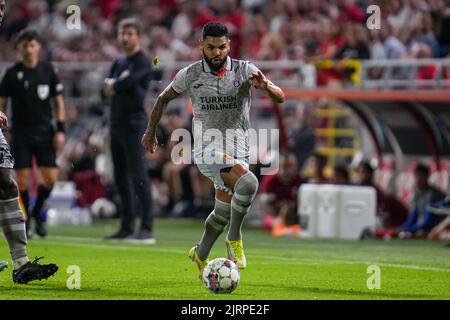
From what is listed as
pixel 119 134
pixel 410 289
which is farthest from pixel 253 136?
pixel 410 289

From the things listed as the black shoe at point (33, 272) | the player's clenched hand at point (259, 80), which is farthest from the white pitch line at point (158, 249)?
the black shoe at point (33, 272)

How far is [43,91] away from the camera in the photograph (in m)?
14.7

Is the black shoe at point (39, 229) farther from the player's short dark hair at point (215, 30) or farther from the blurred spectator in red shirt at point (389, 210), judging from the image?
the player's short dark hair at point (215, 30)

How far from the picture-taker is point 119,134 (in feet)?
48.1

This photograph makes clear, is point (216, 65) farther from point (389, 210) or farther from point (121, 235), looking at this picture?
point (389, 210)

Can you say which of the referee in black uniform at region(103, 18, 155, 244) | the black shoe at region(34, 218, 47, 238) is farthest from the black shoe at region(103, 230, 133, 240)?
the black shoe at region(34, 218, 47, 238)

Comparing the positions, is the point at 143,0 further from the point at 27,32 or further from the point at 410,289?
the point at 410,289

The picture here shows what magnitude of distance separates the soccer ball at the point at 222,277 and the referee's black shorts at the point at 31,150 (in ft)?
20.4

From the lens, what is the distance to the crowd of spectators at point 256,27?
1840cm

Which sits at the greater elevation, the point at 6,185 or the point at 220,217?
the point at 6,185

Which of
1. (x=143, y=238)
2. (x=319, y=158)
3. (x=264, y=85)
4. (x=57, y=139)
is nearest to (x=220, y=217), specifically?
(x=264, y=85)

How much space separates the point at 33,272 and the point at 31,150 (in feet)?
18.5

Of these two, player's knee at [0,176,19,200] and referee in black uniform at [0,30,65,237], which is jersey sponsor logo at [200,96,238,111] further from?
referee in black uniform at [0,30,65,237]
